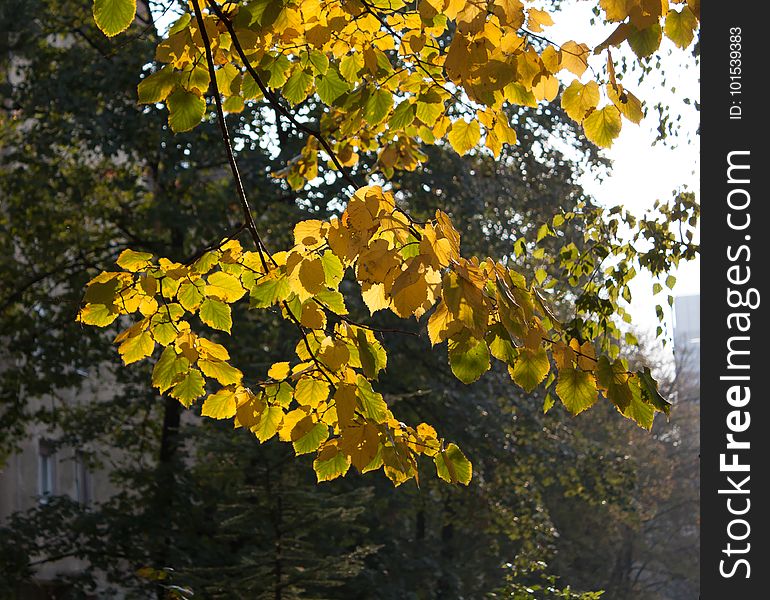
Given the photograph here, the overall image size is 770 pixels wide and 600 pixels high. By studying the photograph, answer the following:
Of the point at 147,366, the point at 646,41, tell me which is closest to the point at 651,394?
the point at 646,41

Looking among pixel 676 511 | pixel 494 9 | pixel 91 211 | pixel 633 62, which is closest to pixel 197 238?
pixel 91 211

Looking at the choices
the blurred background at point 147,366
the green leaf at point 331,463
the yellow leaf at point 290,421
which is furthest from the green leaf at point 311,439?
the blurred background at point 147,366

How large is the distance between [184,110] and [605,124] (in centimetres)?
130

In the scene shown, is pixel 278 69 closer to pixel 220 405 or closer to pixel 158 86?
pixel 158 86

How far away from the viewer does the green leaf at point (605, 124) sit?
11.6 feet

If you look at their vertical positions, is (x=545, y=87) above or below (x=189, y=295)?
above

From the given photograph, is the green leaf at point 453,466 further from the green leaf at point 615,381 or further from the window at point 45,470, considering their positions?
the window at point 45,470

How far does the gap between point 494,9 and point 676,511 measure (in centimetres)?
3344

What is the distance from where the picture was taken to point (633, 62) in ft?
24.2

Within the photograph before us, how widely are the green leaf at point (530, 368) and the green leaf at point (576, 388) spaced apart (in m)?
0.05

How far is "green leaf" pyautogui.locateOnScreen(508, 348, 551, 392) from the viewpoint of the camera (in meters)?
3.34

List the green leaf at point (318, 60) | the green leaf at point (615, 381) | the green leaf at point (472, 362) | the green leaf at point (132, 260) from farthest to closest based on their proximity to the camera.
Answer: the green leaf at point (318, 60)
the green leaf at point (132, 260)
the green leaf at point (615, 381)
the green leaf at point (472, 362)

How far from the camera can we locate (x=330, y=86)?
4230 mm

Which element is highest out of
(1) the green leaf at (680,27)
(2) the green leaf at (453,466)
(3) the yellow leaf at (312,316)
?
(1) the green leaf at (680,27)
